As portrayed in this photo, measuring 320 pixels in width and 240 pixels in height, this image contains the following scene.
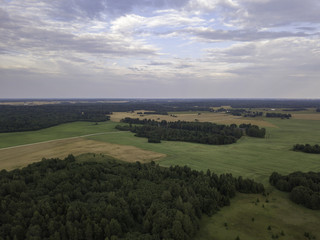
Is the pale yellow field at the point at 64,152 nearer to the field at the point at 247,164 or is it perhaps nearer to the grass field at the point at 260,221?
the field at the point at 247,164

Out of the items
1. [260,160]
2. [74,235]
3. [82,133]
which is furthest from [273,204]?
[82,133]

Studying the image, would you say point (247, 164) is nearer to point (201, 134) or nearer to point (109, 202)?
point (201, 134)

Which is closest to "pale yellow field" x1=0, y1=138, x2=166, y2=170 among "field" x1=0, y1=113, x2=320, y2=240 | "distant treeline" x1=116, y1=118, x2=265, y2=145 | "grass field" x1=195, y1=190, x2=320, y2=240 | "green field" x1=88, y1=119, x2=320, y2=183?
"field" x1=0, y1=113, x2=320, y2=240

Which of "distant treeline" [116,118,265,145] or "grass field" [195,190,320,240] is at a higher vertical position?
"distant treeline" [116,118,265,145]

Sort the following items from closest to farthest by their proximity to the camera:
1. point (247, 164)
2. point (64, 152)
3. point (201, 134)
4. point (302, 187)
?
point (302, 187) → point (247, 164) → point (64, 152) → point (201, 134)

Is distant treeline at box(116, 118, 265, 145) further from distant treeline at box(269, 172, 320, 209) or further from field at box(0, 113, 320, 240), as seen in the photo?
distant treeline at box(269, 172, 320, 209)

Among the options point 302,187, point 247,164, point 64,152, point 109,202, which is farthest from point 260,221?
point 64,152
